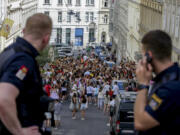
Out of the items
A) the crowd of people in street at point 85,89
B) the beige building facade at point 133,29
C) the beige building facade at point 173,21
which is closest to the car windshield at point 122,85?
the crowd of people in street at point 85,89

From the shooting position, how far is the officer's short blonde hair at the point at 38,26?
4.29 metres

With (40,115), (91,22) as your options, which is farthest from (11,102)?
(91,22)

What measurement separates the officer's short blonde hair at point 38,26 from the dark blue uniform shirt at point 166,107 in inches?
39.9

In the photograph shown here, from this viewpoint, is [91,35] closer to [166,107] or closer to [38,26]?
[38,26]

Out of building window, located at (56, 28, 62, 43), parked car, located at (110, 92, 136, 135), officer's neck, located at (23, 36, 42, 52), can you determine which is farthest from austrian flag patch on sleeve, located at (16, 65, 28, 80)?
building window, located at (56, 28, 62, 43)

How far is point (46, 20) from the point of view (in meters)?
4.31

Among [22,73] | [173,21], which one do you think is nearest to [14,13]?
[173,21]

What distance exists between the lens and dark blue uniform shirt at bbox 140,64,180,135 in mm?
3854

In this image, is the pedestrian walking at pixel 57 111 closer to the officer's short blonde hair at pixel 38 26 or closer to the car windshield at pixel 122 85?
the car windshield at pixel 122 85

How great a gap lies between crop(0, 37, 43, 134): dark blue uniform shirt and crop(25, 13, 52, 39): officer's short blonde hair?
0.34 feet

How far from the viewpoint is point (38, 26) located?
4.29 m

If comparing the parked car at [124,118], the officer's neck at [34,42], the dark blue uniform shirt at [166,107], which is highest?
the officer's neck at [34,42]

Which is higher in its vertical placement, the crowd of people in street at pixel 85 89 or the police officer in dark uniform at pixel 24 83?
the police officer in dark uniform at pixel 24 83

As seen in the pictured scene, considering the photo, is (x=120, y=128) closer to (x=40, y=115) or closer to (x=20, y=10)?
(x=40, y=115)
